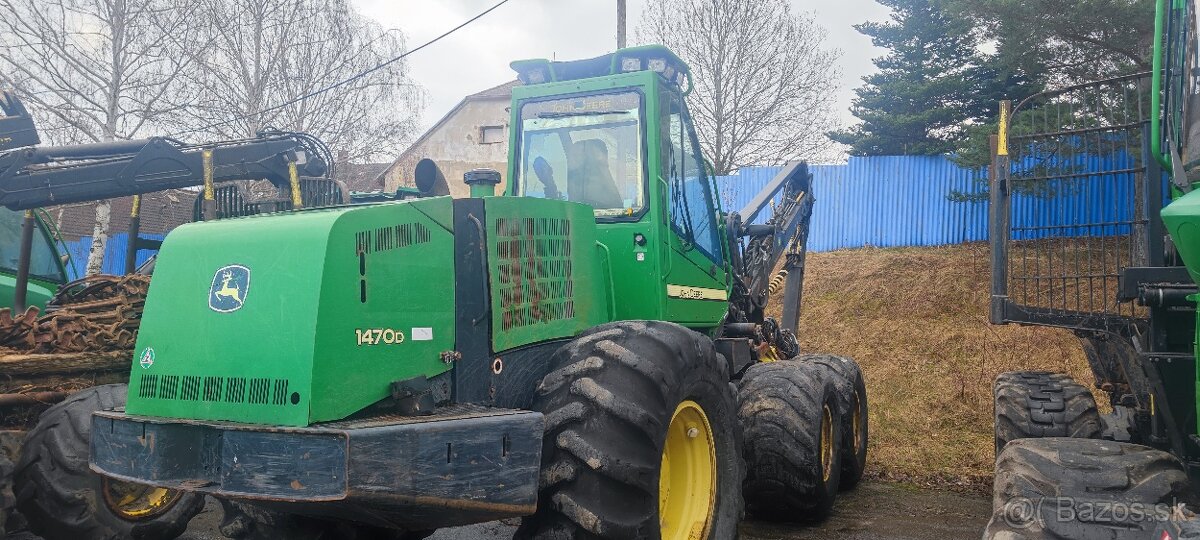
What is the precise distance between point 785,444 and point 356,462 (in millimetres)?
3874

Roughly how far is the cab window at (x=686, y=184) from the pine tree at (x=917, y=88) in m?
14.1

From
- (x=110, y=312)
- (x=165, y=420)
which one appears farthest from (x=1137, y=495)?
(x=110, y=312)

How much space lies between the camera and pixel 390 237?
399cm

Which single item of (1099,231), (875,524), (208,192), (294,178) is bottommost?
(875,524)

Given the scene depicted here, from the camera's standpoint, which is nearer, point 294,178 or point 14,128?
point 14,128

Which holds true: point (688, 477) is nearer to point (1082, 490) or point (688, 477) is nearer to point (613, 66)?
point (1082, 490)

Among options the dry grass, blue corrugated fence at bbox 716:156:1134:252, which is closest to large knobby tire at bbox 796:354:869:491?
the dry grass

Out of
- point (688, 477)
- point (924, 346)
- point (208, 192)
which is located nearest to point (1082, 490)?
point (688, 477)

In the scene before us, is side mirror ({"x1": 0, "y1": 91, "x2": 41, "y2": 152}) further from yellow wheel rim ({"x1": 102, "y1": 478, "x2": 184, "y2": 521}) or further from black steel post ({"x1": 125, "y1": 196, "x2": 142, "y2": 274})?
yellow wheel rim ({"x1": 102, "y1": 478, "x2": 184, "y2": 521})

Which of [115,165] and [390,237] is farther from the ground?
[115,165]

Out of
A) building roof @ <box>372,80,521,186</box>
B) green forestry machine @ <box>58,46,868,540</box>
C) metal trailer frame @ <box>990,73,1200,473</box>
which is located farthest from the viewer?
building roof @ <box>372,80,521,186</box>

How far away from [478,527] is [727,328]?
8.50ft

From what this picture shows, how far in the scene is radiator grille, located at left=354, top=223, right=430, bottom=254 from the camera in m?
3.86

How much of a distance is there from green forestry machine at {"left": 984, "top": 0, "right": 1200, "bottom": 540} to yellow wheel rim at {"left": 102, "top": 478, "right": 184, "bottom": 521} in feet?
18.0
